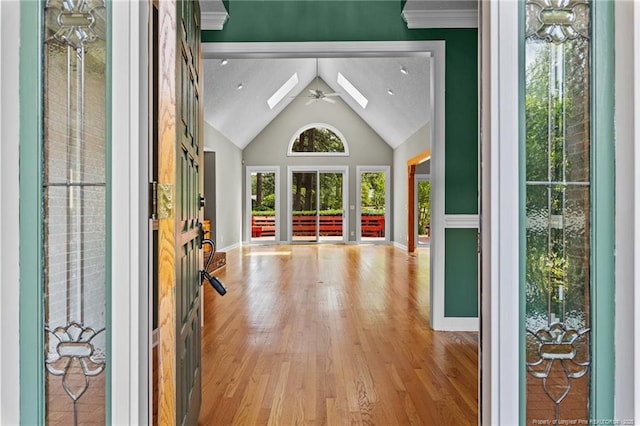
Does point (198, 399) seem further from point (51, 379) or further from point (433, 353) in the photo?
point (433, 353)

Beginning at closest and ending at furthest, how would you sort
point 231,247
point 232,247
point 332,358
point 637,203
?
point 637,203
point 332,358
point 231,247
point 232,247

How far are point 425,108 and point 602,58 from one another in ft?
20.6

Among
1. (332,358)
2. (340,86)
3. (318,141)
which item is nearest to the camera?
(332,358)

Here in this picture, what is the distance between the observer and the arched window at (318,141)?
11484 mm

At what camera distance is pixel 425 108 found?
23.8 feet

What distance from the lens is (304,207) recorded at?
11.6 meters

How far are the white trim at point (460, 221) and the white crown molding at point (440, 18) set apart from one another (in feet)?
4.76

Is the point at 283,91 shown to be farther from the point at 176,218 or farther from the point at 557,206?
the point at 557,206

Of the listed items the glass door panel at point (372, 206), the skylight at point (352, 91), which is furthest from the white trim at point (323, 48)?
the glass door panel at point (372, 206)

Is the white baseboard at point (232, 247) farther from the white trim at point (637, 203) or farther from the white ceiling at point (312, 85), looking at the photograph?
the white trim at point (637, 203)

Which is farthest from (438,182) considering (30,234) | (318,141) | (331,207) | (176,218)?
(318,141)

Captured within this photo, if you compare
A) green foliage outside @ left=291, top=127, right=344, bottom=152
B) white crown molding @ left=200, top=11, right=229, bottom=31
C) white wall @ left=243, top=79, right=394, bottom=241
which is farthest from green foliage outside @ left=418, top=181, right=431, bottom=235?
white crown molding @ left=200, top=11, right=229, bottom=31

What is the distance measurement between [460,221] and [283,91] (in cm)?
726
